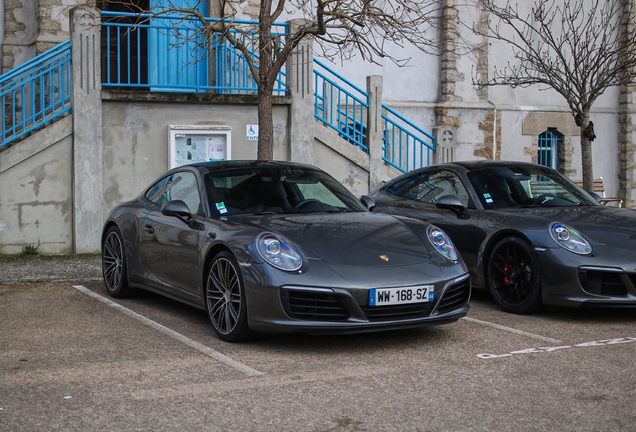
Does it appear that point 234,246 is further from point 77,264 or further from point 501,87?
point 501,87

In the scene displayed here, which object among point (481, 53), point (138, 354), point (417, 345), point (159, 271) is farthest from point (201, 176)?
point (481, 53)

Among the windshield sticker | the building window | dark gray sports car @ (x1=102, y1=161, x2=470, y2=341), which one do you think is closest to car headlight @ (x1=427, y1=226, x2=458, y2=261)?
Answer: dark gray sports car @ (x1=102, y1=161, x2=470, y2=341)

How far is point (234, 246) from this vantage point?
653 centimetres

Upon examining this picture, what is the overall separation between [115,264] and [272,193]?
2217mm

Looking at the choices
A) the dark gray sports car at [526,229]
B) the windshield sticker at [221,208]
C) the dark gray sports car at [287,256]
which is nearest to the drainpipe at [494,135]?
the dark gray sports car at [526,229]

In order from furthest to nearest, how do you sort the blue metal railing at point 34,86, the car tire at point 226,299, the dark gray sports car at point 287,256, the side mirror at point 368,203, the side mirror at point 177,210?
the blue metal railing at point 34,86 < the side mirror at point 368,203 < the side mirror at point 177,210 < the car tire at point 226,299 < the dark gray sports car at point 287,256

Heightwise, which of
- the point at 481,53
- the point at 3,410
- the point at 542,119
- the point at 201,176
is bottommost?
the point at 3,410

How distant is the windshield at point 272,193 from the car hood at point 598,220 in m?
1.69

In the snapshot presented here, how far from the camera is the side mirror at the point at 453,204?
8445 millimetres

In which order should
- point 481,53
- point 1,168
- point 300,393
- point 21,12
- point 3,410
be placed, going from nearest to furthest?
point 3,410
point 300,393
point 1,168
point 21,12
point 481,53

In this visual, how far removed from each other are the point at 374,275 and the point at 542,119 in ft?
54.9

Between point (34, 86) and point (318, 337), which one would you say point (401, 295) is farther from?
point (34, 86)

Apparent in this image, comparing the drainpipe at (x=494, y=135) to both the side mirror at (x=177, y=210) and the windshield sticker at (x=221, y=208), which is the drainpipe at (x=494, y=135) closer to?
the windshield sticker at (x=221, y=208)

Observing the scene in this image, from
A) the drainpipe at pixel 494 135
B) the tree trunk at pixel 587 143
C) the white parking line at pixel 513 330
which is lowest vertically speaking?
the white parking line at pixel 513 330
